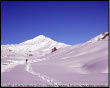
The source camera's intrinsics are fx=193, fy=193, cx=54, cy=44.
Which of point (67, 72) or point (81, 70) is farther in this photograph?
point (81, 70)

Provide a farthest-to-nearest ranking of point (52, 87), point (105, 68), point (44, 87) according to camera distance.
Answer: point (105, 68)
point (52, 87)
point (44, 87)

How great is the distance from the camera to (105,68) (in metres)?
22.1

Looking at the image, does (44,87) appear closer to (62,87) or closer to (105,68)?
(62,87)

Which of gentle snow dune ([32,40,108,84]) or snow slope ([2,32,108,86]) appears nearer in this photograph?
snow slope ([2,32,108,86])

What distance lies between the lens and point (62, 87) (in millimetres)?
10680

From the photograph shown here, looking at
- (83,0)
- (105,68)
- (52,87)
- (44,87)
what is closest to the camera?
(44,87)

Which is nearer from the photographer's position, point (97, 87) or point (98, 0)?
point (97, 87)

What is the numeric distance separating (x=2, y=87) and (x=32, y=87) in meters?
1.51

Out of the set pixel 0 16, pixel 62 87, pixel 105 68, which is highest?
pixel 0 16

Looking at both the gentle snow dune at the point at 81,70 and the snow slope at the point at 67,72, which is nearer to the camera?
the snow slope at the point at 67,72

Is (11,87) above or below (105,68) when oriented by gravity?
below

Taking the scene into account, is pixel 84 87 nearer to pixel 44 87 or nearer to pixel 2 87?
pixel 44 87

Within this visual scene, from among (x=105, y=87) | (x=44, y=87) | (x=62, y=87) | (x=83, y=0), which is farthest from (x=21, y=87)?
(x=83, y=0)

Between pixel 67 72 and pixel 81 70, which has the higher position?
pixel 81 70
